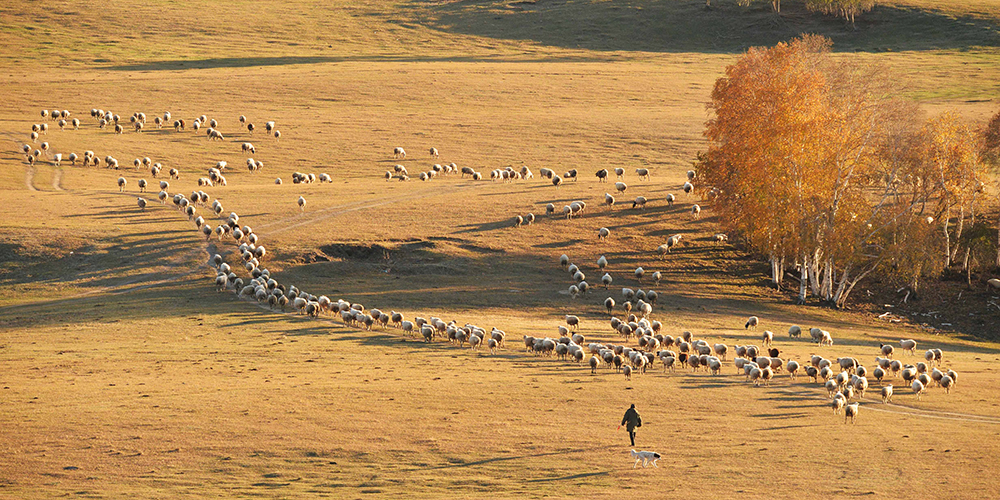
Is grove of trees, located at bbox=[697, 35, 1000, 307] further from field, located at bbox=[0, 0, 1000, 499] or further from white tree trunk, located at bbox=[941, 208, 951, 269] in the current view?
field, located at bbox=[0, 0, 1000, 499]

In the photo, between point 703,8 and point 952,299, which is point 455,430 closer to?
point 952,299

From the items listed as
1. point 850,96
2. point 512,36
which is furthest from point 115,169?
point 512,36

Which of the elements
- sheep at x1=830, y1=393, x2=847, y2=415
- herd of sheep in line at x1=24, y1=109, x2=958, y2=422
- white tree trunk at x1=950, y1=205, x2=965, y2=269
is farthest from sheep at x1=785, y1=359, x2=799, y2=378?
white tree trunk at x1=950, y1=205, x2=965, y2=269

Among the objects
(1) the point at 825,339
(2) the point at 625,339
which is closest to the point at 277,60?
(2) the point at 625,339

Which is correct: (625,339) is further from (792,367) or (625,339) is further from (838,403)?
(838,403)

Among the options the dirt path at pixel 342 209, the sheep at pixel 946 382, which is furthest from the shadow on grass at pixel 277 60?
the sheep at pixel 946 382

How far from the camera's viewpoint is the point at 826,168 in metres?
51.3

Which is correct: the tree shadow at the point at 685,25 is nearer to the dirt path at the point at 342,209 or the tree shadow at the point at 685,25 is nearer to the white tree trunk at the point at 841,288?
the dirt path at the point at 342,209

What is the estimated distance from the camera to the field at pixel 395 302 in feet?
68.9

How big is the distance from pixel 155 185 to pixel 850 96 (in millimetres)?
45364

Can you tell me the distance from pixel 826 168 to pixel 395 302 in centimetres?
2634

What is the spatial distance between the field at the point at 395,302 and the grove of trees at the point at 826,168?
331cm

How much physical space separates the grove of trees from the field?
331 cm

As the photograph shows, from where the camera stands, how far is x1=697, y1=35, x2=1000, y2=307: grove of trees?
50094 mm
